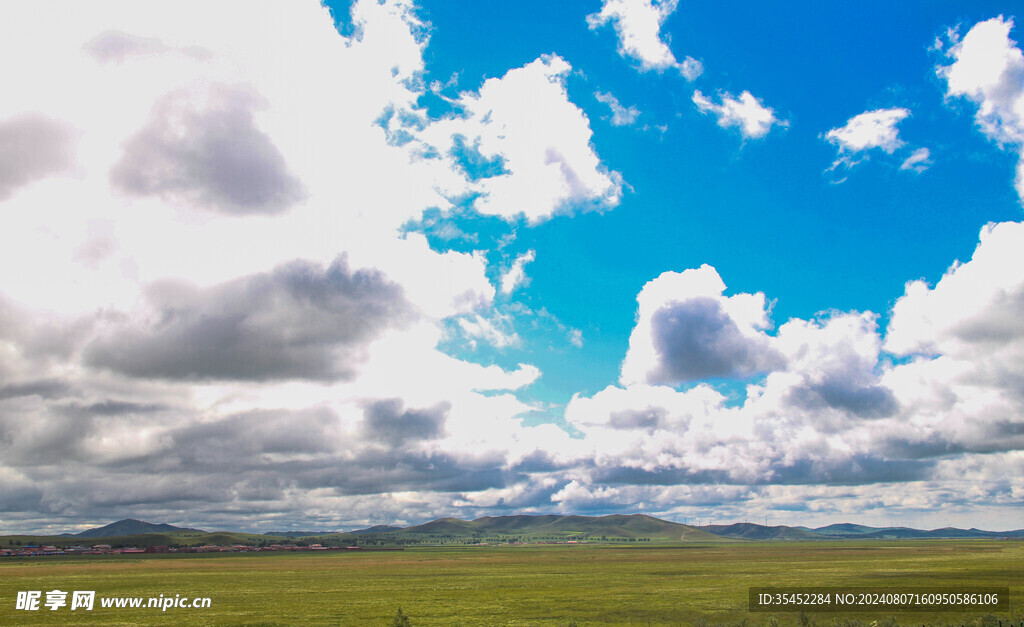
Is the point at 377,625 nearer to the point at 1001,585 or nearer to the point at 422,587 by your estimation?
the point at 422,587

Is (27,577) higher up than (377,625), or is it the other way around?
(377,625)

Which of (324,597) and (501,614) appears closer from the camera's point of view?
(501,614)

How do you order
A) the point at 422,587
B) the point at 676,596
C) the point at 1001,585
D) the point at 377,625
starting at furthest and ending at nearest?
the point at 422,587 → the point at 1001,585 → the point at 676,596 → the point at 377,625

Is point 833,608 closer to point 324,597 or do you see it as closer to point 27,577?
point 324,597

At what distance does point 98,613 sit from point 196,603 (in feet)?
52.9

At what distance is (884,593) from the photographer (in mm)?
106562

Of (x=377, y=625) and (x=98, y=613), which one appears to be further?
(x=98, y=613)

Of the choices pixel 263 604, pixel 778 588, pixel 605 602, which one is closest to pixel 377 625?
pixel 263 604

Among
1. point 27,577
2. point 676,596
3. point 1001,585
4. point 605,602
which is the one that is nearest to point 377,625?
point 605,602

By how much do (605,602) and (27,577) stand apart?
160 metres

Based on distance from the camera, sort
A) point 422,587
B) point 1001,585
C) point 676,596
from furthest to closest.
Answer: point 422,587 < point 1001,585 < point 676,596

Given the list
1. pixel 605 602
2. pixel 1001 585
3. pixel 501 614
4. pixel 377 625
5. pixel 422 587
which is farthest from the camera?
pixel 422 587

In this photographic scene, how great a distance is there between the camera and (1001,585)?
115 m

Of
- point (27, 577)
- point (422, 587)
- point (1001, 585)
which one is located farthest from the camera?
point (27, 577)
